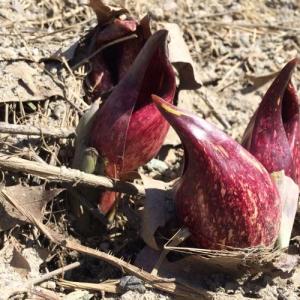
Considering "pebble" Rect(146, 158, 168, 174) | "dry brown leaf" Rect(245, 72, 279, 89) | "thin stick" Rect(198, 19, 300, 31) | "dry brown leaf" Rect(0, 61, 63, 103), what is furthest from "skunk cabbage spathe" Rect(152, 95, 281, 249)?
"thin stick" Rect(198, 19, 300, 31)

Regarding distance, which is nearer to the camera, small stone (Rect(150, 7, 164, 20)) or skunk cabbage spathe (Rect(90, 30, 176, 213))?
skunk cabbage spathe (Rect(90, 30, 176, 213))

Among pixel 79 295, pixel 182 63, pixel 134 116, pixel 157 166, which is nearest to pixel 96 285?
pixel 79 295

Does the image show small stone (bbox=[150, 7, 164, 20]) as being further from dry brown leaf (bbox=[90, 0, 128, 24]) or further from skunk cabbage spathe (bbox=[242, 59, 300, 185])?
skunk cabbage spathe (bbox=[242, 59, 300, 185])

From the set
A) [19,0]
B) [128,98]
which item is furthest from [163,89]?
[19,0]

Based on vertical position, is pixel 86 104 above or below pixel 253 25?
below

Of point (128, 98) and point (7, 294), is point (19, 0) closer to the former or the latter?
point (128, 98)

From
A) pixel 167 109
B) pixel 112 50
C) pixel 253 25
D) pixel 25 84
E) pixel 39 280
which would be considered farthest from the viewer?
pixel 253 25

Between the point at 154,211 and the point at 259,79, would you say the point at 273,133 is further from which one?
the point at 259,79

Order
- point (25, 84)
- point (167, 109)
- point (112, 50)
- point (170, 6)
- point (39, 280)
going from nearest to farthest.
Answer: point (167, 109), point (39, 280), point (25, 84), point (112, 50), point (170, 6)
